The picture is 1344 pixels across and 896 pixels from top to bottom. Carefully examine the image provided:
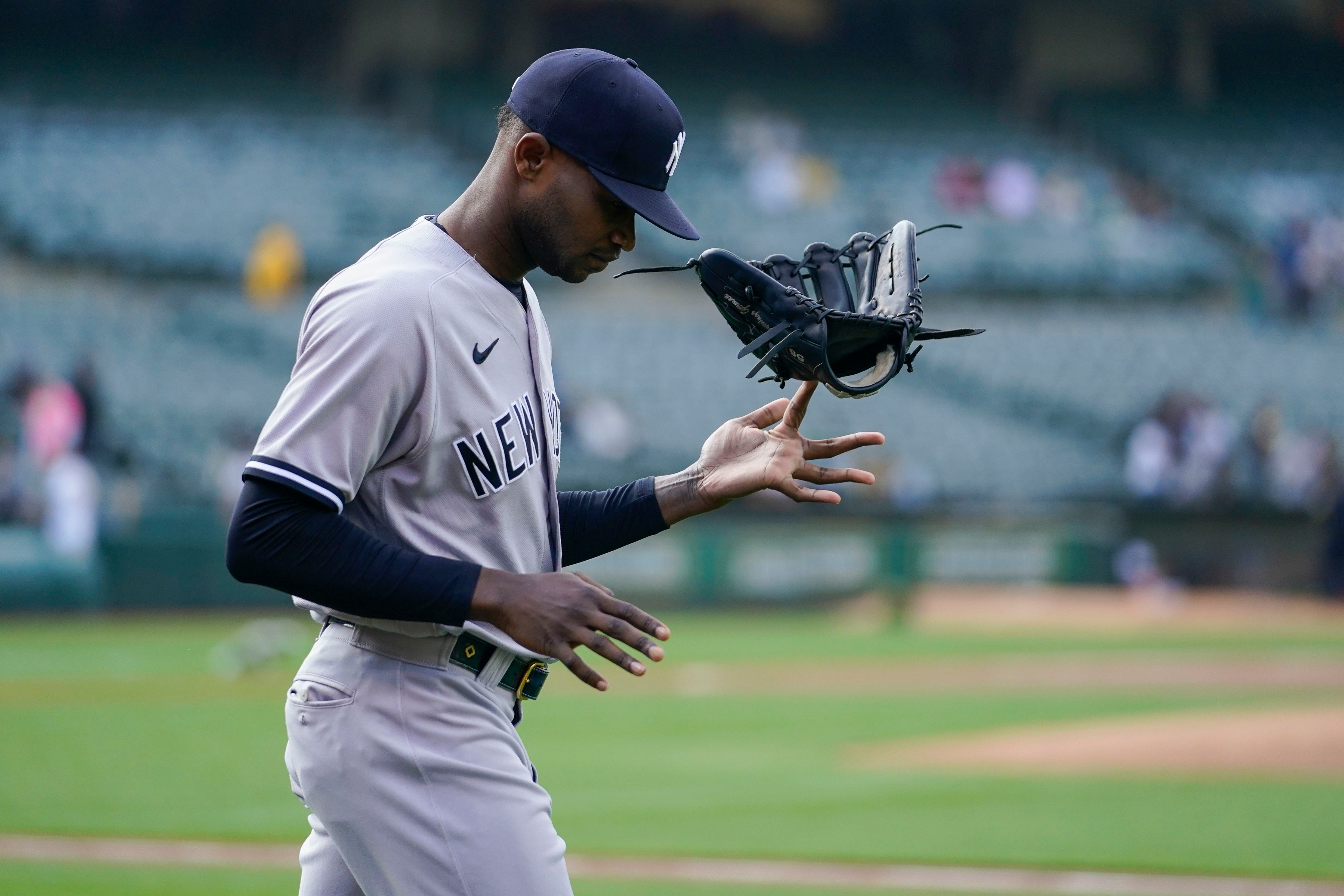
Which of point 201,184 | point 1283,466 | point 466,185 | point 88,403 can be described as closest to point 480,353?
point 88,403

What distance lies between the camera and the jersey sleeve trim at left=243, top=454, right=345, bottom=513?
8.52 feet

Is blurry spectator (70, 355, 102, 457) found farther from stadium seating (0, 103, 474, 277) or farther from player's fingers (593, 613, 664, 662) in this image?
player's fingers (593, 613, 664, 662)

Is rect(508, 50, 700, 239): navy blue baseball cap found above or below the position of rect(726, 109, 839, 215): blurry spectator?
below

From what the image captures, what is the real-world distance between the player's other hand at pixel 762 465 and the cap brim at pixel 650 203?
46cm

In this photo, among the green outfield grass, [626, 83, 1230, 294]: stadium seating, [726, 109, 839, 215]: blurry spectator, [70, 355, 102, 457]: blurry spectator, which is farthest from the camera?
[726, 109, 839, 215]: blurry spectator

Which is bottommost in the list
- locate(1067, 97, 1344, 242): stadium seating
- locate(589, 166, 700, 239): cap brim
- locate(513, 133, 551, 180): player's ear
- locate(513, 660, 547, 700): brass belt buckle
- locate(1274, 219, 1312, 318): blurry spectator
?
→ locate(513, 660, 547, 700): brass belt buckle

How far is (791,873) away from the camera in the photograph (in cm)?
664

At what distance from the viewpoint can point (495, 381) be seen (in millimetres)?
2875

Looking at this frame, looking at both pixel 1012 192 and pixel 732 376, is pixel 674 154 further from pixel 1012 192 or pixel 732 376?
pixel 1012 192

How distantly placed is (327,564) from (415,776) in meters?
0.40

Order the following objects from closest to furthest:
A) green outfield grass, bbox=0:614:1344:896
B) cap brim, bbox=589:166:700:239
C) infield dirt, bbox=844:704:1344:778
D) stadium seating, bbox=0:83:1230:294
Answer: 1. cap brim, bbox=589:166:700:239
2. green outfield grass, bbox=0:614:1344:896
3. infield dirt, bbox=844:704:1344:778
4. stadium seating, bbox=0:83:1230:294

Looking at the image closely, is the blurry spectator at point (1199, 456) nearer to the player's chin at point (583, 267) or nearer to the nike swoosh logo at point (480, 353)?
the player's chin at point (583, 267)

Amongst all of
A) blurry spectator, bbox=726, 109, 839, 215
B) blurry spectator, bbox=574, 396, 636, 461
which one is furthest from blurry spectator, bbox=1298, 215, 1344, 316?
blurry spectator, bbox=574, 396, 636, 461

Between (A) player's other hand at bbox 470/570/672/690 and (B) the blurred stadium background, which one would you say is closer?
(A) player's other hand at bbox 470/570/672/690
